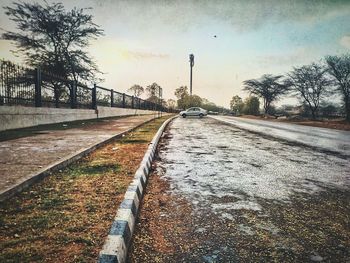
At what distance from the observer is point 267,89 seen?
238 feet

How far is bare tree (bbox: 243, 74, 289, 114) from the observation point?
7006 centimetres

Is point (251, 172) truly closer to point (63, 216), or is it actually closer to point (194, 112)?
point (63, 216)

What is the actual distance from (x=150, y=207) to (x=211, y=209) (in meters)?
0.73

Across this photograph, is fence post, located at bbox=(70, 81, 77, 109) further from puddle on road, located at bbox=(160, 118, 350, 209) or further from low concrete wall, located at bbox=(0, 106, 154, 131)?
puddle on road, located at bbox=(160, 118, 350, 209)

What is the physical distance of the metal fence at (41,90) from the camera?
10094mm

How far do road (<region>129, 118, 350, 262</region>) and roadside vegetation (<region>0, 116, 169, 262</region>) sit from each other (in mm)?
379

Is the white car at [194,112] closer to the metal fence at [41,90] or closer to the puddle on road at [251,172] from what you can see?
the metal fence at [41,90]

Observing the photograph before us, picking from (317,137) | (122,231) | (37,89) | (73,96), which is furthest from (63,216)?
(73,96)

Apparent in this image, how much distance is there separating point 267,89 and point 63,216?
7473 centimetres

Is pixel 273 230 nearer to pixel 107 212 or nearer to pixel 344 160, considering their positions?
pixel 107 212

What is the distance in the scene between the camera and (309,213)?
10.8 ft

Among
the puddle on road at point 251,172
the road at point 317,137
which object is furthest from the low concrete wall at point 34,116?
the road at point 317,137

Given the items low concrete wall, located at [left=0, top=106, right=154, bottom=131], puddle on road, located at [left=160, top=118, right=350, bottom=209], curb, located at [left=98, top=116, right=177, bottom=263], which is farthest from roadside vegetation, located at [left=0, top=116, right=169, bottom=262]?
low concrete wall, located at [left=0, top=106, right=154, bottom=131]

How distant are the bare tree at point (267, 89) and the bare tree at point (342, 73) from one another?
29.2m
